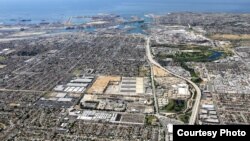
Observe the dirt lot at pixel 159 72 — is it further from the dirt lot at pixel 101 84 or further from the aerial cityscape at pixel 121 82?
the dirt lot at pixel 101 84

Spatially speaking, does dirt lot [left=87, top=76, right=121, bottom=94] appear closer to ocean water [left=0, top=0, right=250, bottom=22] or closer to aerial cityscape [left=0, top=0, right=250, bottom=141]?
aerial cityscape [left=0, top=0, right=250, bottom=141]

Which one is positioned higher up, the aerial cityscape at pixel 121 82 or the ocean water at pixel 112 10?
the ocean water at pixel 112 10

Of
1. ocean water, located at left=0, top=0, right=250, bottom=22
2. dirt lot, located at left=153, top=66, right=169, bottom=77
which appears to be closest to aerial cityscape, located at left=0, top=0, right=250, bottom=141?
dirt lot, located at left=153, top=66, right=169, bottom=77

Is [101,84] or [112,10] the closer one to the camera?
[101,84]

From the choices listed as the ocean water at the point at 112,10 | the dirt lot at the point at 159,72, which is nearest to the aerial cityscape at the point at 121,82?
the dirt lot at the point at 159,72

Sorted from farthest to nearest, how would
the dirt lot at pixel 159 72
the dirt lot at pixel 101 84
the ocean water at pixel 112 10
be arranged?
1. the ocean water at pixel 112 10
2. the dirt lot at pixel 159 72
3. the dirt lot at pixel 101 84

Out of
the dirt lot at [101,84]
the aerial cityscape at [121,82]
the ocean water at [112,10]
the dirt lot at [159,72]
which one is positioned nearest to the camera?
the aerial cityscape at [121,82]

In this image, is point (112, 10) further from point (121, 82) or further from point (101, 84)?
point (101, 84)

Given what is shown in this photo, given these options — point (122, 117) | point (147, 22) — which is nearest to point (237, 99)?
point (122, 117)

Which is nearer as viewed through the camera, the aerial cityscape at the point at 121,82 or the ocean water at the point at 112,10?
the aerial cityscape at the point at 121,82

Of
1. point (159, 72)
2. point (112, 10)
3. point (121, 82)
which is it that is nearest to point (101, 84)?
point (121, 82)
